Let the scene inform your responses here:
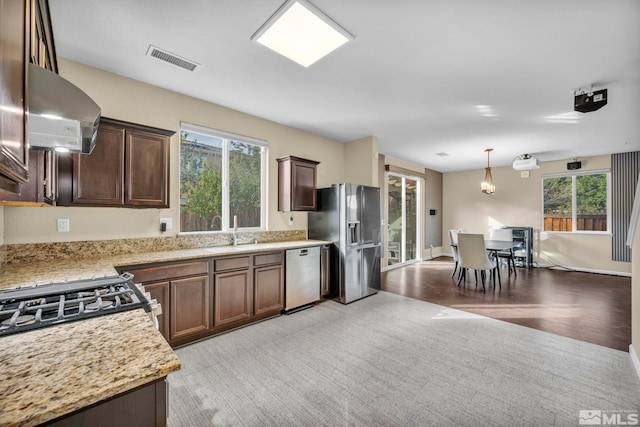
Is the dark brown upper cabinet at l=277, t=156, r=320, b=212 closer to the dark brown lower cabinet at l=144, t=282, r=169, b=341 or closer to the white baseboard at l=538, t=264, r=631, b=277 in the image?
the dark brown lower cabinet at l=144, t=282, r=169, b=341

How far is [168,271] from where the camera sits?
99.5 inches

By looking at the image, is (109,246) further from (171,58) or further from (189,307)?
(171,58)

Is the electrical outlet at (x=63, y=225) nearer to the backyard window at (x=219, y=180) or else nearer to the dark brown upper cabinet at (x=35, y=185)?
the dark brown upper cabinet at (x=35, y=185)

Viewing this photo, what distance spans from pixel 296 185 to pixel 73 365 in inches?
135

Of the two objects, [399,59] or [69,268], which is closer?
[69,268]

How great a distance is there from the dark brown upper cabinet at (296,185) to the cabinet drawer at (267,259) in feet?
2.71

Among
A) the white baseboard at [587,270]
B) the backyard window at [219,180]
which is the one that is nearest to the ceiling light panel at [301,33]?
the backyard window at [219,180]

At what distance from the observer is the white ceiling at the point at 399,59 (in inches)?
76.2

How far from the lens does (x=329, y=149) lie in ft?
16.5

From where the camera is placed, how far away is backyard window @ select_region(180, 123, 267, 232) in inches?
131

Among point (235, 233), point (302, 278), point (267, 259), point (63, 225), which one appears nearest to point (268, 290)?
point (267, 259)

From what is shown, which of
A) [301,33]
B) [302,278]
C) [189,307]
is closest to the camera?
[301,33]

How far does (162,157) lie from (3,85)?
2182mm

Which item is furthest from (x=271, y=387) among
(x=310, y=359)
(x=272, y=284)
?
(x=272, y=284)
